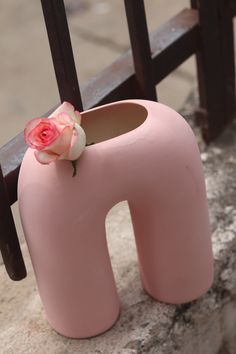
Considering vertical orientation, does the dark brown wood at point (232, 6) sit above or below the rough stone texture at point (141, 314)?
above

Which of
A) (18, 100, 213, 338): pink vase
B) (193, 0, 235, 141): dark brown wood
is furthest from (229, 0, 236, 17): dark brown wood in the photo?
(18, 100, 213, 338): pink vase

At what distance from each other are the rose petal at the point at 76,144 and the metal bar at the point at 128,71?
18 cm

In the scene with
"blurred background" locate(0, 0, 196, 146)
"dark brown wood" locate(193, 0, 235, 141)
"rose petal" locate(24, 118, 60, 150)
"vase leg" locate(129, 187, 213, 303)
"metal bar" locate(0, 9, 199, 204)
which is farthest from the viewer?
"blurred background" locate(0, 0, 196, 146)

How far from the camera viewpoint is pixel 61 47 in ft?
2.99

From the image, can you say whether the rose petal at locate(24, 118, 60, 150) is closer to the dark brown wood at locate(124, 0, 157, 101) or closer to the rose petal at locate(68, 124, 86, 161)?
the rose petal at locate(68, 124, 86, 161)

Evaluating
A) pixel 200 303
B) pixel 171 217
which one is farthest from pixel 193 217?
pixel 200 303

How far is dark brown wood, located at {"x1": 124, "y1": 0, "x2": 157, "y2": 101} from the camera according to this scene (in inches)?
40.2

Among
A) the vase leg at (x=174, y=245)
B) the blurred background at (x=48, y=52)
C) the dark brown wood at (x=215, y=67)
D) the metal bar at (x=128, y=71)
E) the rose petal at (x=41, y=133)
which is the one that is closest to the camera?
the rose petal at (x=41, y=133)

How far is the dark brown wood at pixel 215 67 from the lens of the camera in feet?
3.86

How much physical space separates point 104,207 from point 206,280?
0.72ft

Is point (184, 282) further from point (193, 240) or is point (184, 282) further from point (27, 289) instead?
point (27, 289)

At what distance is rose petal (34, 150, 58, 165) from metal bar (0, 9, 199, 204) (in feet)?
0.56

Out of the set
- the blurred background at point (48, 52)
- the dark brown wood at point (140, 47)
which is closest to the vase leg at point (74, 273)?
the dark brown wood at point (140, 47)

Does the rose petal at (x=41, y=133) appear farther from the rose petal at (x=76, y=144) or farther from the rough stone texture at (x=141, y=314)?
the rough stone texture at (x=141, y=314)
